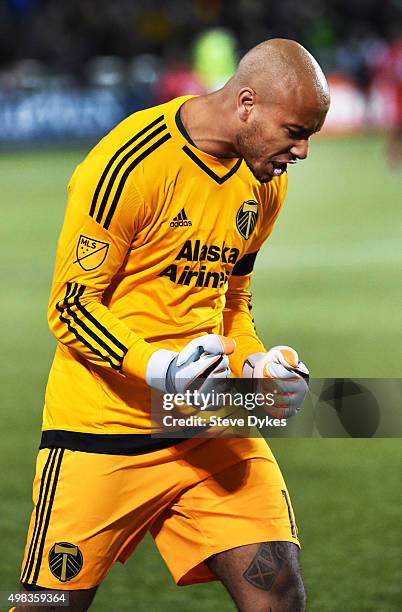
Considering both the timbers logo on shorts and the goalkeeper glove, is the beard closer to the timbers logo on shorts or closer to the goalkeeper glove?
the goalkeeper glove

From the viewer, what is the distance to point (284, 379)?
3.88 metres

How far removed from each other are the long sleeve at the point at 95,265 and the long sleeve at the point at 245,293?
0.56 m

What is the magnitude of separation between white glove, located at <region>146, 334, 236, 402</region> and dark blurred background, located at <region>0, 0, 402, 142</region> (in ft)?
63.8

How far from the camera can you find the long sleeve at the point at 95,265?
3.68 metres

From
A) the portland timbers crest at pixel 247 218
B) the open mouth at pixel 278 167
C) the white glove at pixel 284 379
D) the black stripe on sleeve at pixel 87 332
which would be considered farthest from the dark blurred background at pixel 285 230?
the black stripe on sleeve at pixel 87 332

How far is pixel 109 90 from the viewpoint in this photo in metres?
23.6

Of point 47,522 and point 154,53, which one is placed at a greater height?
Answer: point 154,53

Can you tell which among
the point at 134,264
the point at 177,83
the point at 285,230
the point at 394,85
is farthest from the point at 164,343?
the point at 177,83

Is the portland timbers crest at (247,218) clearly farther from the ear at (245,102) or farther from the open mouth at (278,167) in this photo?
the ear at (245,102)

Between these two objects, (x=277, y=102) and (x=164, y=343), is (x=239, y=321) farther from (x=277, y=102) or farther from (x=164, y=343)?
(x=277, y=102)

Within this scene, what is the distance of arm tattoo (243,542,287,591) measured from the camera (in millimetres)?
3857

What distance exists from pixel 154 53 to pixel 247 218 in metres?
22.0

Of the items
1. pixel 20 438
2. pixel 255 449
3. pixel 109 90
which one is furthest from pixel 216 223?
pixel 109 90

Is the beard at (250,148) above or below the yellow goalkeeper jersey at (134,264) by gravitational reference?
above
